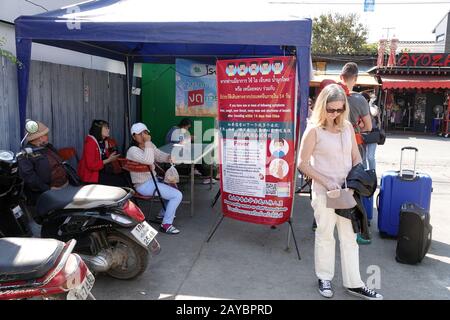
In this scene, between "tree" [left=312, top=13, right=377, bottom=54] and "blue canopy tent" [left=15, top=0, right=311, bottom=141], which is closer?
"blue canopy tent" [left=15, top=0, right=311, bottom=141]

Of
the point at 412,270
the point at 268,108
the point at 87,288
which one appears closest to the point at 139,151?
the point at 268,108

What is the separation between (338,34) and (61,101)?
103 ft

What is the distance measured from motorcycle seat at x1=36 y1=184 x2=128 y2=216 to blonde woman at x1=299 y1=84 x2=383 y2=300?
154 cm

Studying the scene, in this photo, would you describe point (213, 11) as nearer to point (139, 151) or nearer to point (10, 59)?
point (139, 151)

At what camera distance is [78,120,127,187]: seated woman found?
16.7ft

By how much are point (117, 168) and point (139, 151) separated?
0.95 metres

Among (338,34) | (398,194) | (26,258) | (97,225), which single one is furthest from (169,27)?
(338,34)

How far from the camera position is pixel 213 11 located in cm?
471

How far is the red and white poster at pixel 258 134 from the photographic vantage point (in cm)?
427

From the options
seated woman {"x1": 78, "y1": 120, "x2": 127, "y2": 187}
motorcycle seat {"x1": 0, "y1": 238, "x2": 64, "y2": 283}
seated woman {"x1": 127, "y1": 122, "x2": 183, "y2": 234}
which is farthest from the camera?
seated woman {"x1": 78, "y1": 120, "x2": 127, "y2": 187}

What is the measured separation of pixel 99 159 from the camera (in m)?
5.12

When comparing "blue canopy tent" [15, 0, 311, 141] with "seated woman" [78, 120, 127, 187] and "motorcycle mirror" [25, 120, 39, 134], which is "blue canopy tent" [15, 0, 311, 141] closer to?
"motorcycle mirror" [25, 120, 39, 134]

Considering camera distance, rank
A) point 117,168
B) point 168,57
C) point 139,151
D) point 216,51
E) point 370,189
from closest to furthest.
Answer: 1. point 370,189
2. point 139,151
3. point 117,168
4. point 216,51
5. point 168,57

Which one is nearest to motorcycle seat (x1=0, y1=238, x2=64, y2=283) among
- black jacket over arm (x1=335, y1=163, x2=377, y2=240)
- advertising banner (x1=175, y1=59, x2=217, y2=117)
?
black jacket over arm (x1=335, y1=163, x2=377, y2=240)
